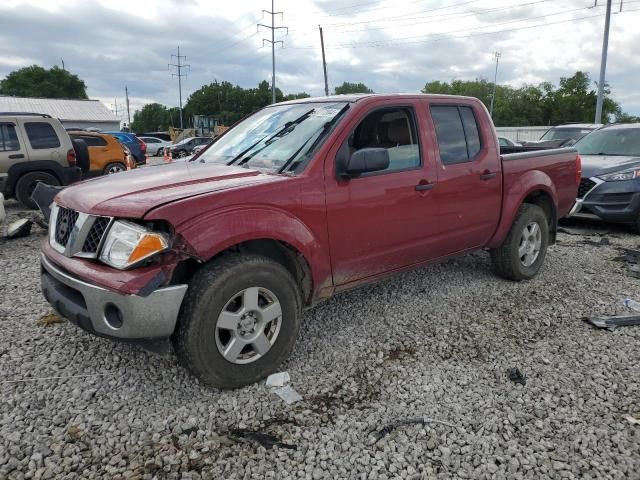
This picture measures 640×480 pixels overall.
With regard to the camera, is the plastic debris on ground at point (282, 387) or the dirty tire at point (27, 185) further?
the dirty tire at point (27, 185)

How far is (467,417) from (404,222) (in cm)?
153

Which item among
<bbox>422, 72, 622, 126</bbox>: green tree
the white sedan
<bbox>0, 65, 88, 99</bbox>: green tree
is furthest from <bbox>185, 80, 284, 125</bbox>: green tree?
the white sedan

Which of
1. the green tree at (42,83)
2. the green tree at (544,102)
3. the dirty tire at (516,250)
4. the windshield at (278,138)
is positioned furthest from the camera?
the green tree at (42,83)

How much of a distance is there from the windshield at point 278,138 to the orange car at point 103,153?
9284mm

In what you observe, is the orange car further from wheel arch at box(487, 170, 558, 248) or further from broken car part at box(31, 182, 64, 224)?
wheel arch at box(487, 170, 558, 248)

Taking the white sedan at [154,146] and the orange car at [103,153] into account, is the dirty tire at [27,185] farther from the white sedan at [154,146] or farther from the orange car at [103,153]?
the white sedan at [154,146]

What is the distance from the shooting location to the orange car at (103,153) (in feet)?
40.8

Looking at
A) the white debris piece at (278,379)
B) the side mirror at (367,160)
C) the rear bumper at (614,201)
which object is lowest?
the white debris piece at (278,379)

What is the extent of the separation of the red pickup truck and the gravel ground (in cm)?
42

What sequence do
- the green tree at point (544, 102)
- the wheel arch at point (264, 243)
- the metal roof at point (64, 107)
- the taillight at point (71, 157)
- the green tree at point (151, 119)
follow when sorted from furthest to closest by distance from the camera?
the green tree at point (151, 119), the green tree at point (544, 102), the metal roof at point (64, 107), the taillight at point (71, 157), the wheel arch at point (264, 243)

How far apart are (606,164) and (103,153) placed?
11398 millimetres

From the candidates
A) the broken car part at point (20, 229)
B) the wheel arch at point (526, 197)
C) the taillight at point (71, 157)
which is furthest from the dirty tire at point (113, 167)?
the wheel arch at point (526, 197)

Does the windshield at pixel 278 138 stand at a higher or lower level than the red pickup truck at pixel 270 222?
higher

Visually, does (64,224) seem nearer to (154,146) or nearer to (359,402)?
(359,402)
